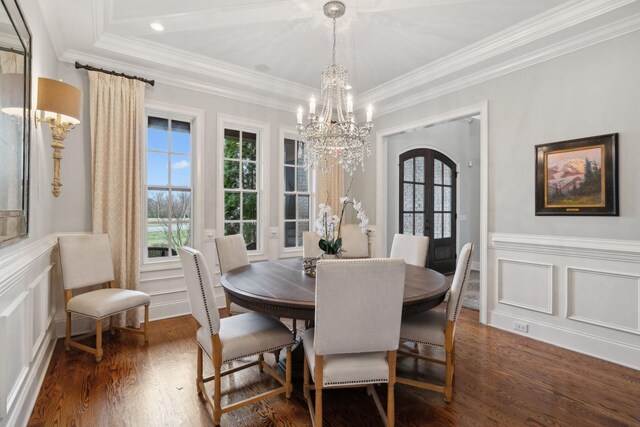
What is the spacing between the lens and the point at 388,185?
557 centimetres

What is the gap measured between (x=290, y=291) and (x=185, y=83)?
307 cm

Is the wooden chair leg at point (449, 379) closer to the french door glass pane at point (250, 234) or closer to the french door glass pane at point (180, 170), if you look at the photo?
the french door glass pane at point (250, 234)

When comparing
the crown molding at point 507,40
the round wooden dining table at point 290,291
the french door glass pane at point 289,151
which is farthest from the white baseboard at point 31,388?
the crown molding at point 507,40

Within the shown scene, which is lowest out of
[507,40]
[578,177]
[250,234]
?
[250,234]

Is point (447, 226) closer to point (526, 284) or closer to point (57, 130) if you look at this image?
point (526, 284)

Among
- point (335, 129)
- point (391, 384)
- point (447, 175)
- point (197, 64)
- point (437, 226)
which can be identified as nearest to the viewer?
point (391, 384)

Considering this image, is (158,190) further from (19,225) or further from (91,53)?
(19,225)

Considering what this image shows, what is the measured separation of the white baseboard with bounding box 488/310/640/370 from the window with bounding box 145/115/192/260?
12.3 feet

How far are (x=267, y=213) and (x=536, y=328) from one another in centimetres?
335

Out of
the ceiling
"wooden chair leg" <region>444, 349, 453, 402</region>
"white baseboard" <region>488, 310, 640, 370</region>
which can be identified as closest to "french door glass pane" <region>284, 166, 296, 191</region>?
the ceiling

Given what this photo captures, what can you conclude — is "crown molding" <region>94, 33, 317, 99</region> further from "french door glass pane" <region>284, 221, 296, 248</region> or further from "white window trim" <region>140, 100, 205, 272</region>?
"french door glass pane" <region>284, 221, 296, 248</region>

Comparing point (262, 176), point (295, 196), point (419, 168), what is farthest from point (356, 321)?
point (419, 168)

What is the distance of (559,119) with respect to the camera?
3.16 m

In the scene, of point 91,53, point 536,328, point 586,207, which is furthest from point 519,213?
point 91,53
